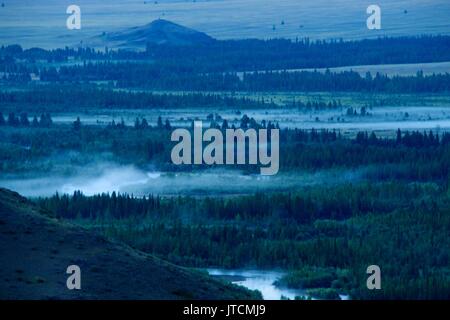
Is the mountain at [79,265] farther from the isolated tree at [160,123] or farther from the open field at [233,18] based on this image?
the open field at [233,18]

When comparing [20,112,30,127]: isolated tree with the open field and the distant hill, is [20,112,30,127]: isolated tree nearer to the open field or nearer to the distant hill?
the open field

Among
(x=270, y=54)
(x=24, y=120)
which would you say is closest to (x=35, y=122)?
(x=24, y=120)

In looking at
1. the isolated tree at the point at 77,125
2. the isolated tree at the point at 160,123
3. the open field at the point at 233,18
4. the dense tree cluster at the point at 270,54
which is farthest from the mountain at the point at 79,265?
the open field at the point at 233,18

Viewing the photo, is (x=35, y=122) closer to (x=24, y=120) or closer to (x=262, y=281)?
(x=24, y=120)

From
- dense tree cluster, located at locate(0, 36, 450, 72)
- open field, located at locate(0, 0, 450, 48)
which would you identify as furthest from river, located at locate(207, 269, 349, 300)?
open field, located at locate(0, 0, 450, 48)

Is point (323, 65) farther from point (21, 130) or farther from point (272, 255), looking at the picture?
point (272, 255)
